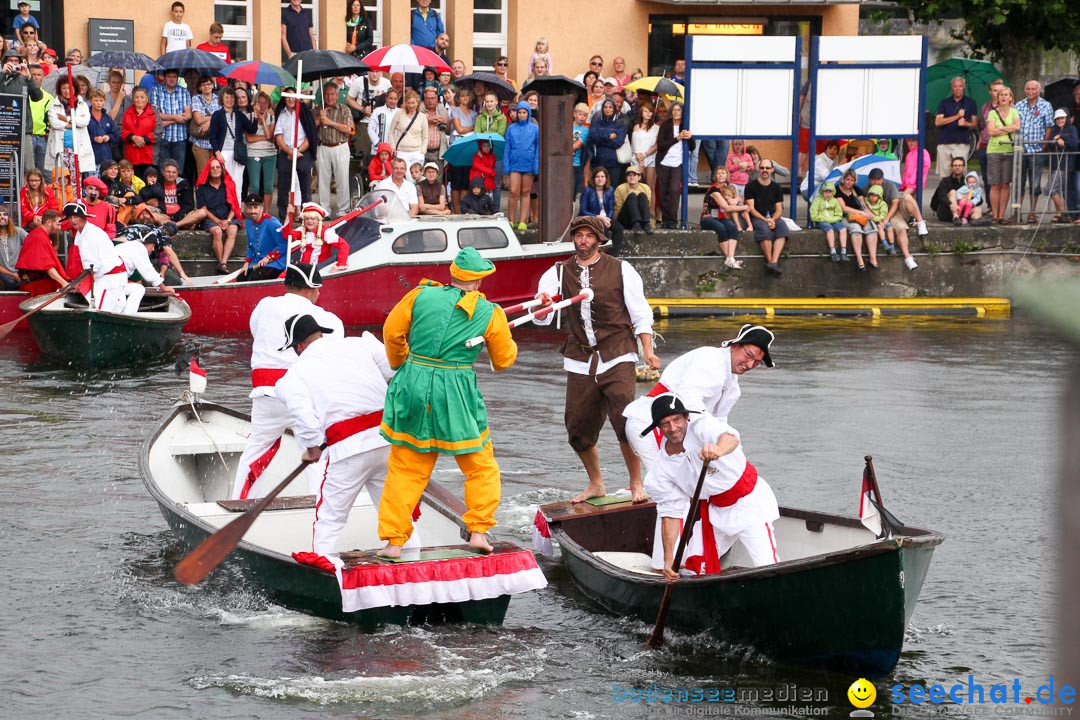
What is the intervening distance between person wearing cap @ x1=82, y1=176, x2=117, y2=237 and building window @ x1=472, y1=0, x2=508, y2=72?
33.1 feet

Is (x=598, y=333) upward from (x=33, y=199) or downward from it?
downward

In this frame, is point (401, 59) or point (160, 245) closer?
point (160, 245)

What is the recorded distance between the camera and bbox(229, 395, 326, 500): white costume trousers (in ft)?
29.6

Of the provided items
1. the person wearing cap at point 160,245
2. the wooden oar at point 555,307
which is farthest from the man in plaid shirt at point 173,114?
the wooden oar at point 555,307

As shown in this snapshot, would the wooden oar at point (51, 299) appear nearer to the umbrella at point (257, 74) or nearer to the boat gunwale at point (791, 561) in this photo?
the umbrella at point (257, 74)

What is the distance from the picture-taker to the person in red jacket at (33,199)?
18859mm

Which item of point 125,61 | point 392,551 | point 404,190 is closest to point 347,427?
point 392,551

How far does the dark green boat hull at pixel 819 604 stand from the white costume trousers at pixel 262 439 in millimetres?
2639

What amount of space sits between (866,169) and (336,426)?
1632 centimetres

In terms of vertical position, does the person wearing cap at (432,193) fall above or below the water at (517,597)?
above

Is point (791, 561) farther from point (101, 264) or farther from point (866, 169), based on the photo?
point (866, 169)

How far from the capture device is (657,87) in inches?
861

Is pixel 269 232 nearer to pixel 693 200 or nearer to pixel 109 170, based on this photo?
pixel 109 170

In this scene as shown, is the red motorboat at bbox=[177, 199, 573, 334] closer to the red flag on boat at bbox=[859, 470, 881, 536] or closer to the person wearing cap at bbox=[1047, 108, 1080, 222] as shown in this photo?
the person wearing cap at bbox=[1047, 108, 1080, 222]
